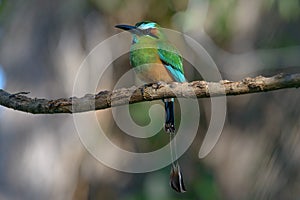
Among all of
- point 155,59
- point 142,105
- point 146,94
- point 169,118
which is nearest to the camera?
point 146,94

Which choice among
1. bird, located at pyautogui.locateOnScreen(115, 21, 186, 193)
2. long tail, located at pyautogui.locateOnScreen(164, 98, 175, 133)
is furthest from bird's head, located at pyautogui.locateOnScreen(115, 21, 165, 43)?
long tail, located at pyautogui.locateOnScreen(164, 98, 175, 133)

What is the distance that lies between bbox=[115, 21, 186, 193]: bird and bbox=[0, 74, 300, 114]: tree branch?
50 centimetres

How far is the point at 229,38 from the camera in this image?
3.40m

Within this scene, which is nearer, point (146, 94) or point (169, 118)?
point (146, 94)

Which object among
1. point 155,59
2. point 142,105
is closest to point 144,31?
point 155,59

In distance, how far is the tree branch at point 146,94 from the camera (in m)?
1.27

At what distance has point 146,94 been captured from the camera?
1428mm

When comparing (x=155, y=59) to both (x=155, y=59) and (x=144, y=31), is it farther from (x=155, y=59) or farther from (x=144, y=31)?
(x=144, y=31)

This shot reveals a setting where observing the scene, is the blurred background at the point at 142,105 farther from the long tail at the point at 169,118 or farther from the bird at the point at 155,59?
the long tail at the point at 169,118

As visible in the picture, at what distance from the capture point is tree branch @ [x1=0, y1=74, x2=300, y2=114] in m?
1.27

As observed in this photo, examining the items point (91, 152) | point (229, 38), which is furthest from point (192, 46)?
point (91, 152)

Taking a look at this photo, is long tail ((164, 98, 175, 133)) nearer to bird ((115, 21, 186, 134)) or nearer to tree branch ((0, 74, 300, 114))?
bird ((115, 21, 186, 134))

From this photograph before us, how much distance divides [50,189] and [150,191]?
1.68 feet

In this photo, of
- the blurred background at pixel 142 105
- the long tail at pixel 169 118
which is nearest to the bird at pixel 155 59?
the long tail at pixel 169 118
